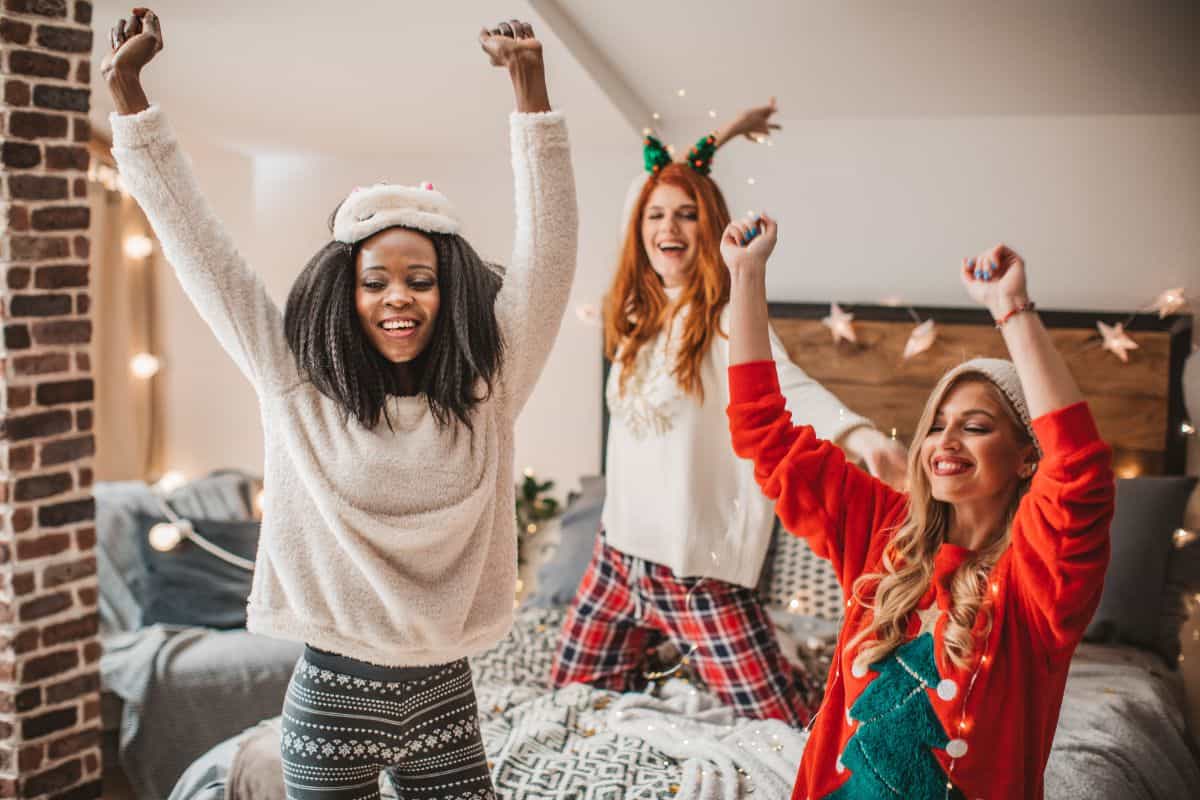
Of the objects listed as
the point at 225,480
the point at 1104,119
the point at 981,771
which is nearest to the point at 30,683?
the point at 225,480

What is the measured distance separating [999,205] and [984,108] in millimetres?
258

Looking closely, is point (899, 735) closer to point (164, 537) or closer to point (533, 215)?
point (533, 215)

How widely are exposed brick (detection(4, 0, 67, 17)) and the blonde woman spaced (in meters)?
1.51

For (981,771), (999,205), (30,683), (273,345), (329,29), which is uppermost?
(329,29)

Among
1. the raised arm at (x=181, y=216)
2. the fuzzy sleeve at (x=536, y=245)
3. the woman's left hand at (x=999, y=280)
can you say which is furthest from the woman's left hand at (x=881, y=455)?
the raised arm at (x=181, y=216)

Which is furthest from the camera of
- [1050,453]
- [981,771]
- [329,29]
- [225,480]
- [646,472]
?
[225,480]

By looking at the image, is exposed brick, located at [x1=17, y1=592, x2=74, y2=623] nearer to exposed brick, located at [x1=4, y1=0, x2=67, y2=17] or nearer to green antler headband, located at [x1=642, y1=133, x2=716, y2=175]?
exposed brick, located at [x1=4, y1=0, x2=67, y2=17]

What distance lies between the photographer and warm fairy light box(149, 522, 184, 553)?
2.83 metres

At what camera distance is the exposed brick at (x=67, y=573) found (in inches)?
78.4

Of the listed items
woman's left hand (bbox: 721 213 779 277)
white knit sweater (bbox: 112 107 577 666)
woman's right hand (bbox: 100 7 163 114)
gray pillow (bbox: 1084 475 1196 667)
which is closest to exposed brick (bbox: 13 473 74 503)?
white knit sweater (bbox: 112 107 577 666)

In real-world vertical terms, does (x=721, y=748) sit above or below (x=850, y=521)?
below

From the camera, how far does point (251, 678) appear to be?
2.54 m

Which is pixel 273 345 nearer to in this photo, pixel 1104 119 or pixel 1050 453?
pixel 1050 453

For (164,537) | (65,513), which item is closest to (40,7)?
(65,513)
